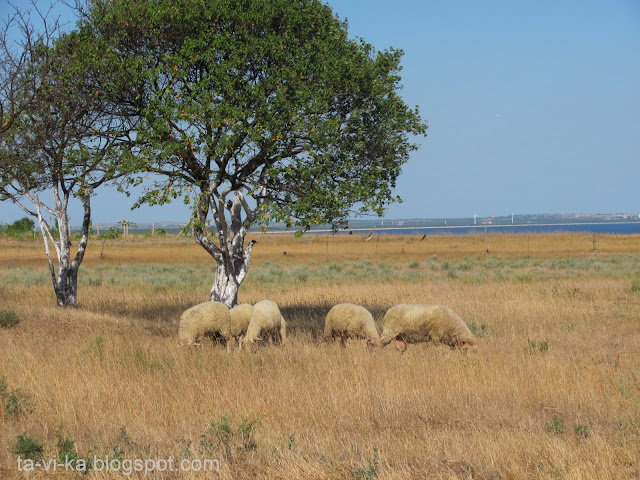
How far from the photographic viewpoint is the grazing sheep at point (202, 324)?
12.5 meters

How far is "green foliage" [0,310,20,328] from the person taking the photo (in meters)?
13.4

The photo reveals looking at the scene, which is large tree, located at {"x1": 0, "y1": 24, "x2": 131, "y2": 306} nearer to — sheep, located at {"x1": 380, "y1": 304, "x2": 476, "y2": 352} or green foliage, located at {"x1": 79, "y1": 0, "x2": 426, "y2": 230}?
green foliage, located at {"x1": 79, "y1": 0, "x2": 426, "y2": 230}

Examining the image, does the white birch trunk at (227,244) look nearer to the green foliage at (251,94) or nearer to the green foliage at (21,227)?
the green foliage at (251,94)

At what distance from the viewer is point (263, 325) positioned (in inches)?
480

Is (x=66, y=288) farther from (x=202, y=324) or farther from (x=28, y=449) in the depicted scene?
(x=28, y=449)

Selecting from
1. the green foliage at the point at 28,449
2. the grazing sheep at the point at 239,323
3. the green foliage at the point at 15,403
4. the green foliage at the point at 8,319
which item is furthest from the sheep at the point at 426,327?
the green foliage at the point at 8,319

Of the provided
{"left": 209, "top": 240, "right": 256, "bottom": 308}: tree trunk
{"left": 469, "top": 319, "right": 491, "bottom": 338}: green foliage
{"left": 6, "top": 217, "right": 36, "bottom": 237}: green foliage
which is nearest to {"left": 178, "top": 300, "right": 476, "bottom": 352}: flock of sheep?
{"left": 469, "top": 319, "right": 491, "bottom": 338}: green foliage

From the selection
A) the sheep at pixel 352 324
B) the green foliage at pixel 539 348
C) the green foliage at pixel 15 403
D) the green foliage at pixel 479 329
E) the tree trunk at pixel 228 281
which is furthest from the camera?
the tree trunk at pixel 228 281

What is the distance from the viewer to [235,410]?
8211 mm

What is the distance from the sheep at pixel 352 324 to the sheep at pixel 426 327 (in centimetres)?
24

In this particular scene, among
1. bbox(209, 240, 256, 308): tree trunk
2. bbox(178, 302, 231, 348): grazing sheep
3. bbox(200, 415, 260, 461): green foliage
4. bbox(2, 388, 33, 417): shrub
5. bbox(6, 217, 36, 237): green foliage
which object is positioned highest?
bbox(6, 217, 36, 237): green foliage

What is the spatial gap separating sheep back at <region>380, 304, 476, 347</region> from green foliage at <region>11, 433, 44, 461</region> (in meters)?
7.21

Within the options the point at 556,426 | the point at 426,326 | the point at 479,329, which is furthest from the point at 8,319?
the point at 556,426

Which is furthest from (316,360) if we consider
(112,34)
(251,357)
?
(112,34)
